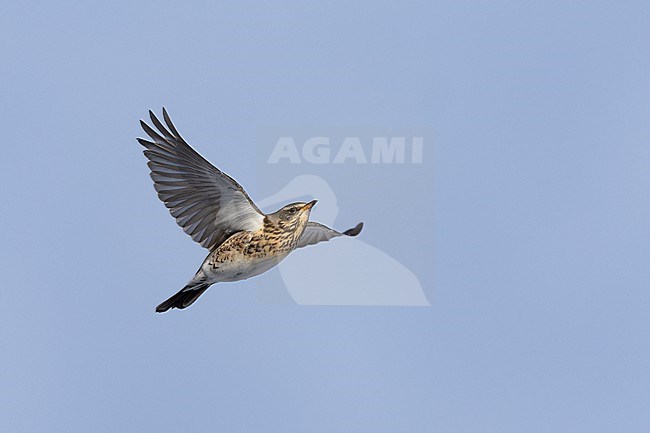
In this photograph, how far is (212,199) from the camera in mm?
16328

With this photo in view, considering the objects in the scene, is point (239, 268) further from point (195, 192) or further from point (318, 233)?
point (318, 233)

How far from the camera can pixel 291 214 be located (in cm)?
1608

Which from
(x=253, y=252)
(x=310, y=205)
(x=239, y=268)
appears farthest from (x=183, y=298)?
(x=310, y=205)

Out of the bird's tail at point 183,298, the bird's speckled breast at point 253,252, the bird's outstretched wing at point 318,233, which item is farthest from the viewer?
the bird's outstretched wing at point 318,233

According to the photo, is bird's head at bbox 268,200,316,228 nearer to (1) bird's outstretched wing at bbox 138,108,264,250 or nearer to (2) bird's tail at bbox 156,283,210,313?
(1) bird's outstretched wing at bbox 138,108,264,250

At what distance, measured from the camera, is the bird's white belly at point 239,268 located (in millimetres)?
16047

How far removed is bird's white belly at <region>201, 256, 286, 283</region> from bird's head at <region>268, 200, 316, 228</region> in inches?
17.1

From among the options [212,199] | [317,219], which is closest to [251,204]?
[212,199]

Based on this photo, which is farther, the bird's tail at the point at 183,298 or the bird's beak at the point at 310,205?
the bird's tail at the point at 183,298

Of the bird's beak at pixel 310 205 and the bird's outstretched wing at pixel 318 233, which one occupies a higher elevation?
the bird's beak at pixel 310 205

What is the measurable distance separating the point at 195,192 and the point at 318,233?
1964mm

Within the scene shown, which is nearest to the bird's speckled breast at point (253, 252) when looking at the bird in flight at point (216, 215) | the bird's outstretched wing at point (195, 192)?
the bird in flight at point (216, 215)

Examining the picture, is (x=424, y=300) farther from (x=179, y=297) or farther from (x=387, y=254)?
(x=179, y=297)

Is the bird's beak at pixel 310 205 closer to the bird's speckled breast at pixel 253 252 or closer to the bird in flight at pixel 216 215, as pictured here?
the bird in flight at pixel 216 215
